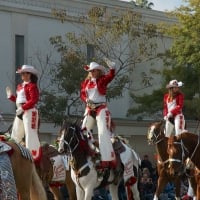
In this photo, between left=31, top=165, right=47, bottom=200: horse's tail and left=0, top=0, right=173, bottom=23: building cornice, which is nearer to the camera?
left=31, top=165, right=47, bottom=200: horse's tail

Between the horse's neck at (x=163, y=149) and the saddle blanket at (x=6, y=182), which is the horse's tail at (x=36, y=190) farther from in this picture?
the horse's neck at (x=163, y=149)

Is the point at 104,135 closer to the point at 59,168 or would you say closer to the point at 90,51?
the point at 59,168

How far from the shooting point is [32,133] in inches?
566

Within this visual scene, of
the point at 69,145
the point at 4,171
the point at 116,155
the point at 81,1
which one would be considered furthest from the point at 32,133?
the point at 81,1

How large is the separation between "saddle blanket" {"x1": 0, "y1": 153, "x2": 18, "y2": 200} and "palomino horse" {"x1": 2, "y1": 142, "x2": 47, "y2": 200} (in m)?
0.32

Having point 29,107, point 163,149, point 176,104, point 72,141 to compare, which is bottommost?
point 163,149

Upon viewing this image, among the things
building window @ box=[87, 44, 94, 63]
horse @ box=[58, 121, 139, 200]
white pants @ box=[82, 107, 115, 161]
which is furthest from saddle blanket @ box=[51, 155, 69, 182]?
building window @ box=[87, 44, 94, 63]

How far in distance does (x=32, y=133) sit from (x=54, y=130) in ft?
51.4

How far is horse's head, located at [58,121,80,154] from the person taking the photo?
47.8 ft

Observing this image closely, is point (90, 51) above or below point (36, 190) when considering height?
above

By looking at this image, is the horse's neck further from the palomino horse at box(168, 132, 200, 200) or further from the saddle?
the saddle

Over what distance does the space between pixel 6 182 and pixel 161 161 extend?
797 centimetres

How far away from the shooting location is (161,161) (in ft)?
56.9

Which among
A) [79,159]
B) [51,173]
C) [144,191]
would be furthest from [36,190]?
[144,191]
